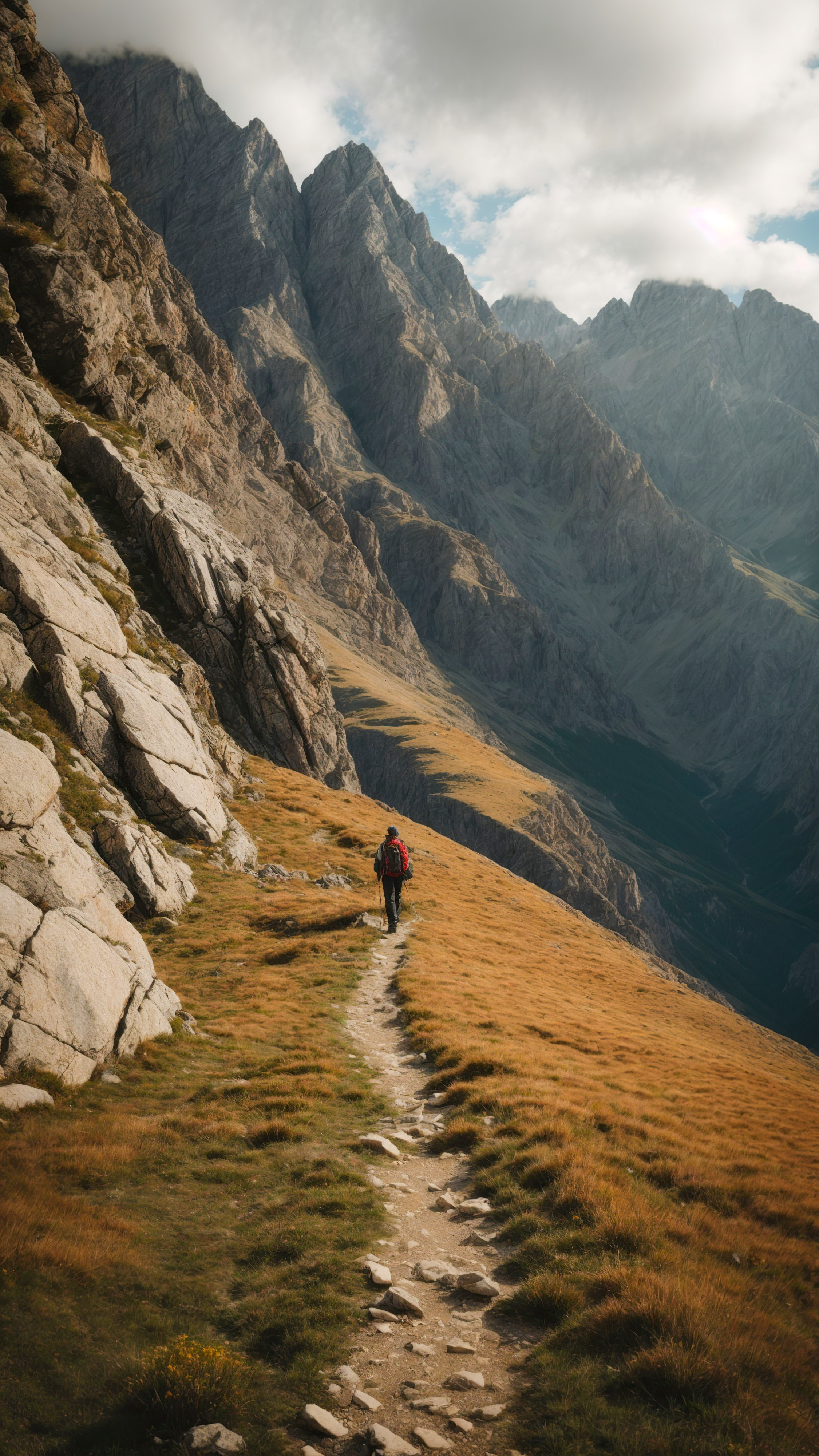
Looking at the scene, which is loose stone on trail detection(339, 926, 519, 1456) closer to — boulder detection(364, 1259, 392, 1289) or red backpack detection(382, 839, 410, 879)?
boulder detection(364, 1259, 392, 1289)

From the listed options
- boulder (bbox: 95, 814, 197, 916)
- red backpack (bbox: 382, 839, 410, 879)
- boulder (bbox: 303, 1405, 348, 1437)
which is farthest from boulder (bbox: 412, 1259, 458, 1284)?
red backpack (bbox: 382, 839, 410, 879)

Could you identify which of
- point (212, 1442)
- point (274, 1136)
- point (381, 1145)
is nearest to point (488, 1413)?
point (212, 1442)

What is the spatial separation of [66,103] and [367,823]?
80.5 meters

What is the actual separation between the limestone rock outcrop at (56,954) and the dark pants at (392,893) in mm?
11982

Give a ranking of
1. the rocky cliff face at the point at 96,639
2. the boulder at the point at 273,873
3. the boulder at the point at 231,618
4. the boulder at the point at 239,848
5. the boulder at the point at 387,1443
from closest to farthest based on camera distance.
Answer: the boulder at the point at 387,1443
the rocky cliff face at the point at 96,639
the boulder at the point at 239,848
the boulder at the point at 273,873
the boulder at the point at 231,618

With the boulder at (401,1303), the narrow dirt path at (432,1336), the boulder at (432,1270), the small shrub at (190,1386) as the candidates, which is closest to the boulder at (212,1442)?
the small shrub at (190,1386)

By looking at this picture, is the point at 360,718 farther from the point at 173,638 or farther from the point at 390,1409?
the point at 390,1409

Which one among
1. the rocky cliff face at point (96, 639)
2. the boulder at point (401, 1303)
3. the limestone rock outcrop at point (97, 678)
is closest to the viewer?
the boulder at point (401, 1303)

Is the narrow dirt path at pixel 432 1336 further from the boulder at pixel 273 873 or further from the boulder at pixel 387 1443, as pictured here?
the boulder at pixel 273 873

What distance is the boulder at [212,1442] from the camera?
5.93m

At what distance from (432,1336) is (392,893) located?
2124cm

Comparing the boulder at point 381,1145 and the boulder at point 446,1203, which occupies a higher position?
the boulder at point 446,1203

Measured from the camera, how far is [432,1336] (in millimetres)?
7844

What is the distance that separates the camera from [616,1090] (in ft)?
54.2
